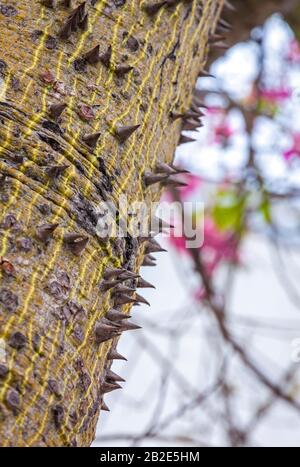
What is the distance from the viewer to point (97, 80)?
1092 millimetres

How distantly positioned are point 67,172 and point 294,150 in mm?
2381

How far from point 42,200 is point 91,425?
301 millimetres

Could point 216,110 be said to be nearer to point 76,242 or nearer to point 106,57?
point 106,57

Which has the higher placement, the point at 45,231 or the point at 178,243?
the point at 178,243

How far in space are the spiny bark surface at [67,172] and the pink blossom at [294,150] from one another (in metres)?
1.99

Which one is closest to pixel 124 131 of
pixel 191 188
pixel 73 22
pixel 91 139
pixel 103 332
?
pixel 91 139

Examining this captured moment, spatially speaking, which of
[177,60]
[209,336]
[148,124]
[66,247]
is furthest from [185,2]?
[209,336]

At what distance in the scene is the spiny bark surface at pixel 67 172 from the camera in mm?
863

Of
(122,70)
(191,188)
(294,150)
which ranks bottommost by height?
(122,70)

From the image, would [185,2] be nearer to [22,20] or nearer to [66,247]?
[22,20]

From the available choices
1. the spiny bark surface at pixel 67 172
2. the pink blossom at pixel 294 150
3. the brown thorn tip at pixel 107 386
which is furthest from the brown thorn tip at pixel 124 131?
the pink blossom at pixel 294 150

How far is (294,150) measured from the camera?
323cm

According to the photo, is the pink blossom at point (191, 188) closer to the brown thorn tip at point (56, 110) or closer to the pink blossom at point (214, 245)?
the pink blossom at point (214, 245)

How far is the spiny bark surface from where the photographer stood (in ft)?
2.83
